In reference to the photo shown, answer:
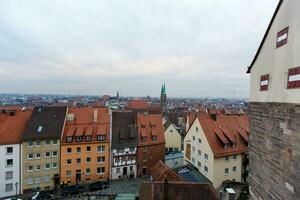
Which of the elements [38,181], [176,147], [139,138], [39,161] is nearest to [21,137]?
[39,161]

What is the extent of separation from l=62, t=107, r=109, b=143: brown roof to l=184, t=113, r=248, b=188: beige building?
11.6 m

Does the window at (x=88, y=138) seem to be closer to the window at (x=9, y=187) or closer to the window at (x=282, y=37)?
the window at (x=9, y=187)

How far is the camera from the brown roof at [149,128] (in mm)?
30516

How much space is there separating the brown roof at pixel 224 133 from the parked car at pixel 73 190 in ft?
48.7

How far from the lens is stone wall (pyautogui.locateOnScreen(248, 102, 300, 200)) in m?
6.55

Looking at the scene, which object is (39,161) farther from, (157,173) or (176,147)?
(176,147)

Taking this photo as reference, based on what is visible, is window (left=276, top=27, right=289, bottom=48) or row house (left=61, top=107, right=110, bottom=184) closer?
window (left=276, top=27, right=289, bottom=48)

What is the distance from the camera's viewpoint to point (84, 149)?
27.8 metres

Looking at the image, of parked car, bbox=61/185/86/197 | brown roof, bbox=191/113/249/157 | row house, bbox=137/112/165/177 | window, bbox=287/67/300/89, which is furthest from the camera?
row house, bbox=137/112/165/177

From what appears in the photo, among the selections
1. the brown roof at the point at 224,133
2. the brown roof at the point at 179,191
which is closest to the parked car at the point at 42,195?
the brown roof at the point at 179,191

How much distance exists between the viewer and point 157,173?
20188 millimetres

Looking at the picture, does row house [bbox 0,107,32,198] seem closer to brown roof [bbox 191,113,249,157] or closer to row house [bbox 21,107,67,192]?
row house [bbox 21,107,67,192]

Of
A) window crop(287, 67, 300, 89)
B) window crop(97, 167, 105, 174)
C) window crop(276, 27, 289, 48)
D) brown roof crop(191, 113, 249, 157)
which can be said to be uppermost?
window crop(276, 27, 289, 48)

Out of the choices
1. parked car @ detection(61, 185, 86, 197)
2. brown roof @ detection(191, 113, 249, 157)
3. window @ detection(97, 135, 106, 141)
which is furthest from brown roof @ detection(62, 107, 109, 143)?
brown roof @ detection(191, 113, 249, 157)
